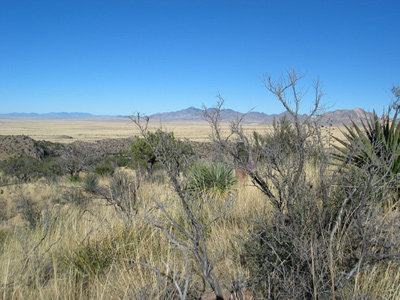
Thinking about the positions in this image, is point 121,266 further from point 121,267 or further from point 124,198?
point 124,198

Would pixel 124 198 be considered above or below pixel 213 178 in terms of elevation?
below

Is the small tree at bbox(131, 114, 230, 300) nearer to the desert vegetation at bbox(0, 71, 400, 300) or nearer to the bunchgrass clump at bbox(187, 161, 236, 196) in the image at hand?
the desert vegetation at bbox(0, 71, 400, 300)

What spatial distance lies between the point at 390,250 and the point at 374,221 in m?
0.41

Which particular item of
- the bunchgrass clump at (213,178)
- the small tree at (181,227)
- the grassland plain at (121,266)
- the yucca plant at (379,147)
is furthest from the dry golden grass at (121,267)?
the bunchgrass clump at (213,178)

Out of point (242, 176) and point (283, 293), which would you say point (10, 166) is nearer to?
point (242, 176)

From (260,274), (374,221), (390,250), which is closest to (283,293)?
(260,274)

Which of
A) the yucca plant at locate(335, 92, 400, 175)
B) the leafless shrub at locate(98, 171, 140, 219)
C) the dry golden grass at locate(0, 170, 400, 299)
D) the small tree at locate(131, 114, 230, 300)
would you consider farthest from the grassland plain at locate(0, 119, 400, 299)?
the yucca plant at locate(335, 92, 400, 175)

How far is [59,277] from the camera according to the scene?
3.22 metres

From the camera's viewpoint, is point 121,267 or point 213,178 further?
point 213,178

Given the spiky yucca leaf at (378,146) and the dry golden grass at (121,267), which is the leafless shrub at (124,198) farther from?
the spiky yucca leaf at (378,146)

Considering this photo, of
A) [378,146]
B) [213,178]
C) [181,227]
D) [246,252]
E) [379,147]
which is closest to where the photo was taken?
[246,252]

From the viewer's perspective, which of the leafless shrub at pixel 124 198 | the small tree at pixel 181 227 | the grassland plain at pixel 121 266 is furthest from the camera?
the leafless shrub at pixel 124 198

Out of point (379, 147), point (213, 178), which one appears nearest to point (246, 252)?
point (379, 147)

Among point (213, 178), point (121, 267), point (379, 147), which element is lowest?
point (121, 267)
